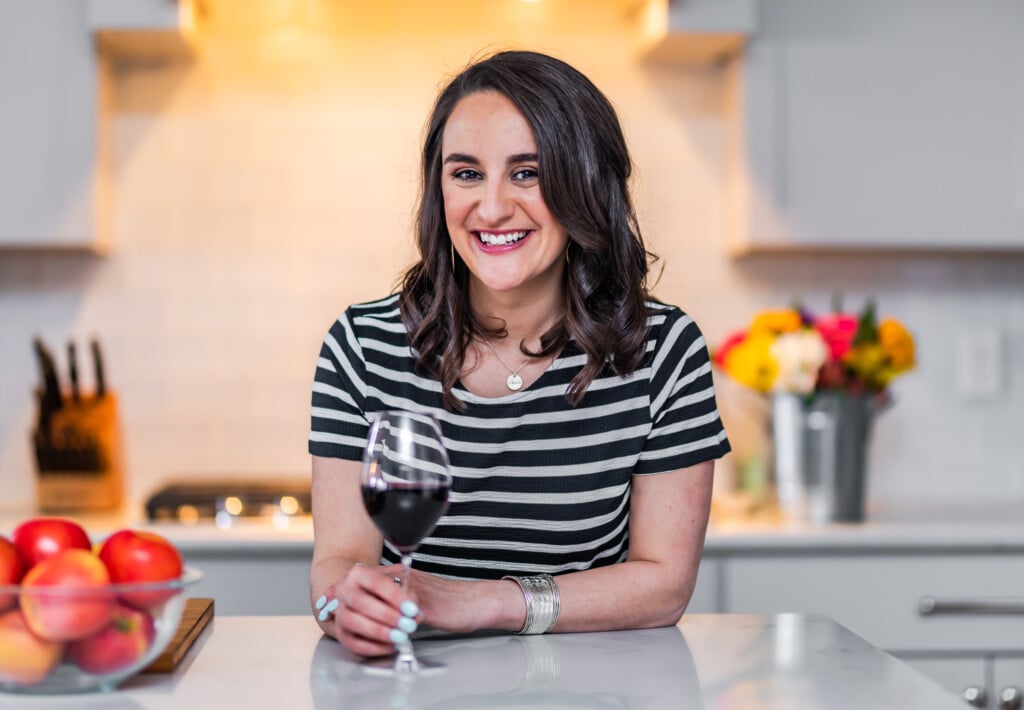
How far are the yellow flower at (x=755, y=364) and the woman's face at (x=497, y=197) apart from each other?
105cm

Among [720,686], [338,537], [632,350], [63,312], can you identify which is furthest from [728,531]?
[63,312]

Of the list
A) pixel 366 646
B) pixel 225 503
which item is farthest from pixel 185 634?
pixel 225 503

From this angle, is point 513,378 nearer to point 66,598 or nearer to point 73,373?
point 66,598

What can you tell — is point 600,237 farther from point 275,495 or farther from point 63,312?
point 63,312


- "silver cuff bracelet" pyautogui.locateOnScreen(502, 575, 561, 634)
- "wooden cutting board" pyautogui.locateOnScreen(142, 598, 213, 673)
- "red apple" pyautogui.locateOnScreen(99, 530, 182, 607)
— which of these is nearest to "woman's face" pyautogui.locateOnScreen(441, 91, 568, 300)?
"silver cuff bracelet" pyautogui.locateOnScreen(502, 575, 561, 634)

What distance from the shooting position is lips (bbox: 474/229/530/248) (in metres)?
1.53

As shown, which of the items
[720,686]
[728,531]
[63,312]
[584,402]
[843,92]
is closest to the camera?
[720,686]

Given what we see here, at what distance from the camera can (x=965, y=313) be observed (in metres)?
2.96

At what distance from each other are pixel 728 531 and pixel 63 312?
1643mm

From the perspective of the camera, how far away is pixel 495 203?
59.1 inches

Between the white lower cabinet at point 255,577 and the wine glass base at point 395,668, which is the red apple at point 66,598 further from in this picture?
the white lower cabinet at point 255,577

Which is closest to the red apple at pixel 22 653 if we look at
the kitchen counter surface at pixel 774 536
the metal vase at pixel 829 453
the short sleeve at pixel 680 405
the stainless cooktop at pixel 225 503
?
the short sleeve at pixel 680 405

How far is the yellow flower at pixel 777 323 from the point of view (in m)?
2.51

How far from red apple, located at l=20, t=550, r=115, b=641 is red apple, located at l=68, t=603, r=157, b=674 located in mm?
10
